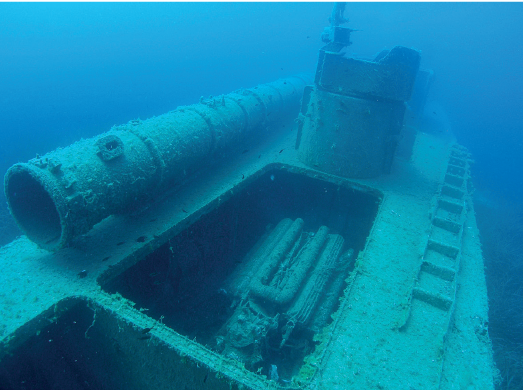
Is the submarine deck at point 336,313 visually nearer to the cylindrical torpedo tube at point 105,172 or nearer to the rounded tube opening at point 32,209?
the rounded tube opening at point 32,209

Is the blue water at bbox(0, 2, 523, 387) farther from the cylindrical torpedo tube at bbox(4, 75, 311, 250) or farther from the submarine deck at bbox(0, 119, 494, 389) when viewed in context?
the cylindrical torpedo tube at bbox(4, 75, 311, 250)

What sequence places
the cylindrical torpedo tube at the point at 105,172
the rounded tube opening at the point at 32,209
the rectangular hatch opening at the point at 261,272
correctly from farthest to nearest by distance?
the rectangular hatch opening at the point at 261,272 < the rounded tube opening at the point at 32,209 < the cylindrical torpedo tube at the point at 105,172

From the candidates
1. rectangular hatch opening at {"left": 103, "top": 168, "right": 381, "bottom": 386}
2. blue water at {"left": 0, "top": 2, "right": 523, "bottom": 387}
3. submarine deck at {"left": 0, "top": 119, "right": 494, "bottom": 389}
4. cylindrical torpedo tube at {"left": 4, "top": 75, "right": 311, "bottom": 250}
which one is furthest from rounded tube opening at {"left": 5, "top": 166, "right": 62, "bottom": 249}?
blue water at {"left": 0, "top": 2, "right": 523, "bottom": 387}

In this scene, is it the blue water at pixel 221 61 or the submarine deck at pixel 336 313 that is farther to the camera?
the blue water at pixel 221 61

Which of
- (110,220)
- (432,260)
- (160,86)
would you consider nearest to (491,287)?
(432,260)

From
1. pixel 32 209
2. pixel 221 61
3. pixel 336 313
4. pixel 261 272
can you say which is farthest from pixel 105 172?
pixel 221 61

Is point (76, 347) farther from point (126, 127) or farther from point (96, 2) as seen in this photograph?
point (96, 2)

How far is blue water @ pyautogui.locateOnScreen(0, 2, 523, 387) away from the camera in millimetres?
19625

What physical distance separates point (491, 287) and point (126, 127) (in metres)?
7.79

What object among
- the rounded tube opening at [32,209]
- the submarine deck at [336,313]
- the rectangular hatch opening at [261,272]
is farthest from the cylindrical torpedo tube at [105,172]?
the rectangular hatch opening at [261,272]

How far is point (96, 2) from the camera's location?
67.4m

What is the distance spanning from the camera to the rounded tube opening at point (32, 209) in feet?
8.66

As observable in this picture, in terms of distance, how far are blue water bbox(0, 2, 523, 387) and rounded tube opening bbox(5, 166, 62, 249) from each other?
20.2ft

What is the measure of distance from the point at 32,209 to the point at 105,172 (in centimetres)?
89
